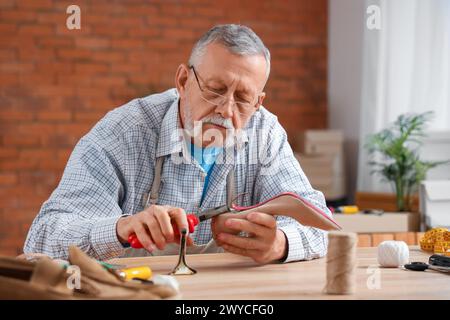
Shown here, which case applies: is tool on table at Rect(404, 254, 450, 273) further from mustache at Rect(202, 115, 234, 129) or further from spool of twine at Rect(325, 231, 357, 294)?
mustache at Rect(202, 115, 234, 129)

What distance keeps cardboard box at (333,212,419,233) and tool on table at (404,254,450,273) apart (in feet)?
7.58

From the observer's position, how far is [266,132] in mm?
2482

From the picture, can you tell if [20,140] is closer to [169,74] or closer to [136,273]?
[169,74]

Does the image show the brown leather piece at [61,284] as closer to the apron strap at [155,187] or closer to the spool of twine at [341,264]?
the spool of twine at [341,264]

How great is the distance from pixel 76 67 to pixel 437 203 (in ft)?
10.2

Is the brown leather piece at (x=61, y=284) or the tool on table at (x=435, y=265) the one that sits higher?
the brown leather piece at (x=61, y=284)

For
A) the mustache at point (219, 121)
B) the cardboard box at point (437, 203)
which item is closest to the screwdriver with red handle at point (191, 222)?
the mustache at point (219, 121)

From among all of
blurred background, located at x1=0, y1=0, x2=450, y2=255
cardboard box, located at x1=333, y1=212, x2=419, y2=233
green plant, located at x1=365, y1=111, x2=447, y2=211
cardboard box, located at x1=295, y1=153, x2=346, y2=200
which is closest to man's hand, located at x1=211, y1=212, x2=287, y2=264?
cardboard box, located at x1=333, y1=212, x2=419, y2=233

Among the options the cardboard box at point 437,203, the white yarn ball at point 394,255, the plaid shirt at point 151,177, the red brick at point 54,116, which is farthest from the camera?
the red brick at point 54,116

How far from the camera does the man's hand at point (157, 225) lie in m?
1.71

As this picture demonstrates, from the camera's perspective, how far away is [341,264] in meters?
1.51

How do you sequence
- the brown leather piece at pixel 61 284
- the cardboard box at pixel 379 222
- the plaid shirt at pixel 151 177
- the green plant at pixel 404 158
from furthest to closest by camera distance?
1. the green plant at pixel 404 158
2. the cardboard box at pixel 379 222
3. the plaid shirt at pixel 151 177
4. the brown leather piece at pixel 61 284

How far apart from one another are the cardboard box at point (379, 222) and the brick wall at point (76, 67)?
1.86m
